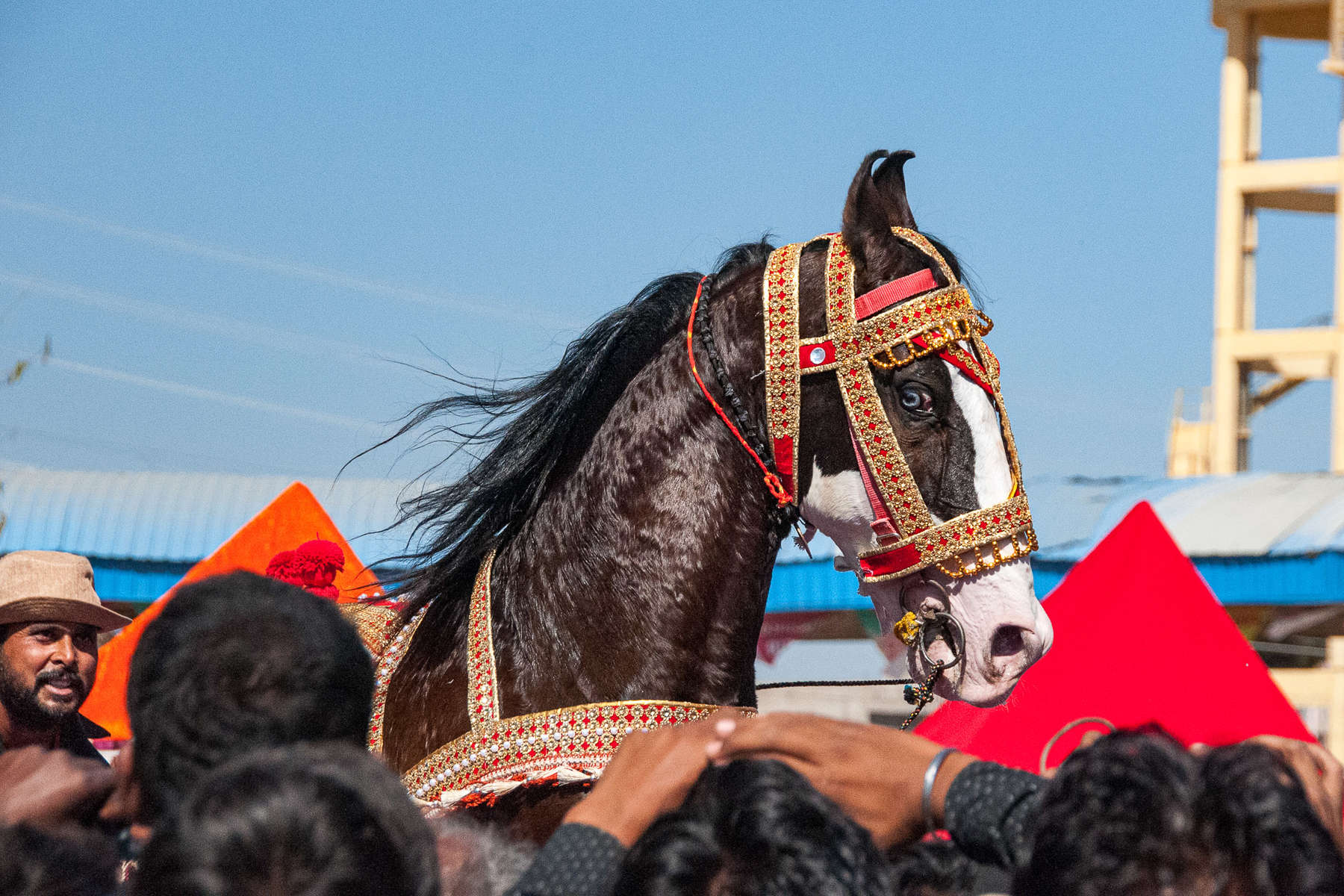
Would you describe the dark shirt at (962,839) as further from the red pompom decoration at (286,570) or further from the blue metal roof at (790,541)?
the blue metal roof at (790,541)

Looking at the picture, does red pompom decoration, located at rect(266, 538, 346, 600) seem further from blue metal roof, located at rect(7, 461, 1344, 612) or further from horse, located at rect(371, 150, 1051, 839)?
blue metal roof, located at rect(7, 461, 1344, 612)

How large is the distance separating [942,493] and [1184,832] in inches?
58.7

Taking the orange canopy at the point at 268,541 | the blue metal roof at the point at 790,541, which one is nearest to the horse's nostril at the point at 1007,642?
the orange canopy at the point at 268,541

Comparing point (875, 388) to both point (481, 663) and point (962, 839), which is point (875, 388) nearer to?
point (481, 663)

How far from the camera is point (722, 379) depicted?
109 inches

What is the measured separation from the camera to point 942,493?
272 centimetres

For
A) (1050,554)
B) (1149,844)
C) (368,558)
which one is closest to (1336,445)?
(1050,554)

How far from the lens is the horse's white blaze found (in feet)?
8.82

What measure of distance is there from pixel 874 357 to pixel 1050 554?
8204mm

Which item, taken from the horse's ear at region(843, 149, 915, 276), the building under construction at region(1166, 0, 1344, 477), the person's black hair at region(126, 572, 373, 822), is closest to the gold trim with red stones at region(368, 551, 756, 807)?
the horse's ear at region(843, 149, 915, 276)

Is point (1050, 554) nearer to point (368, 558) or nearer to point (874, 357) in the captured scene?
point (368, 558)

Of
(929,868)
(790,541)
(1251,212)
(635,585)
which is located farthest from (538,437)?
(1251,212)

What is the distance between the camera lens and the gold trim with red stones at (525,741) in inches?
99.0

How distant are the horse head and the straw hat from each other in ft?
7.40
